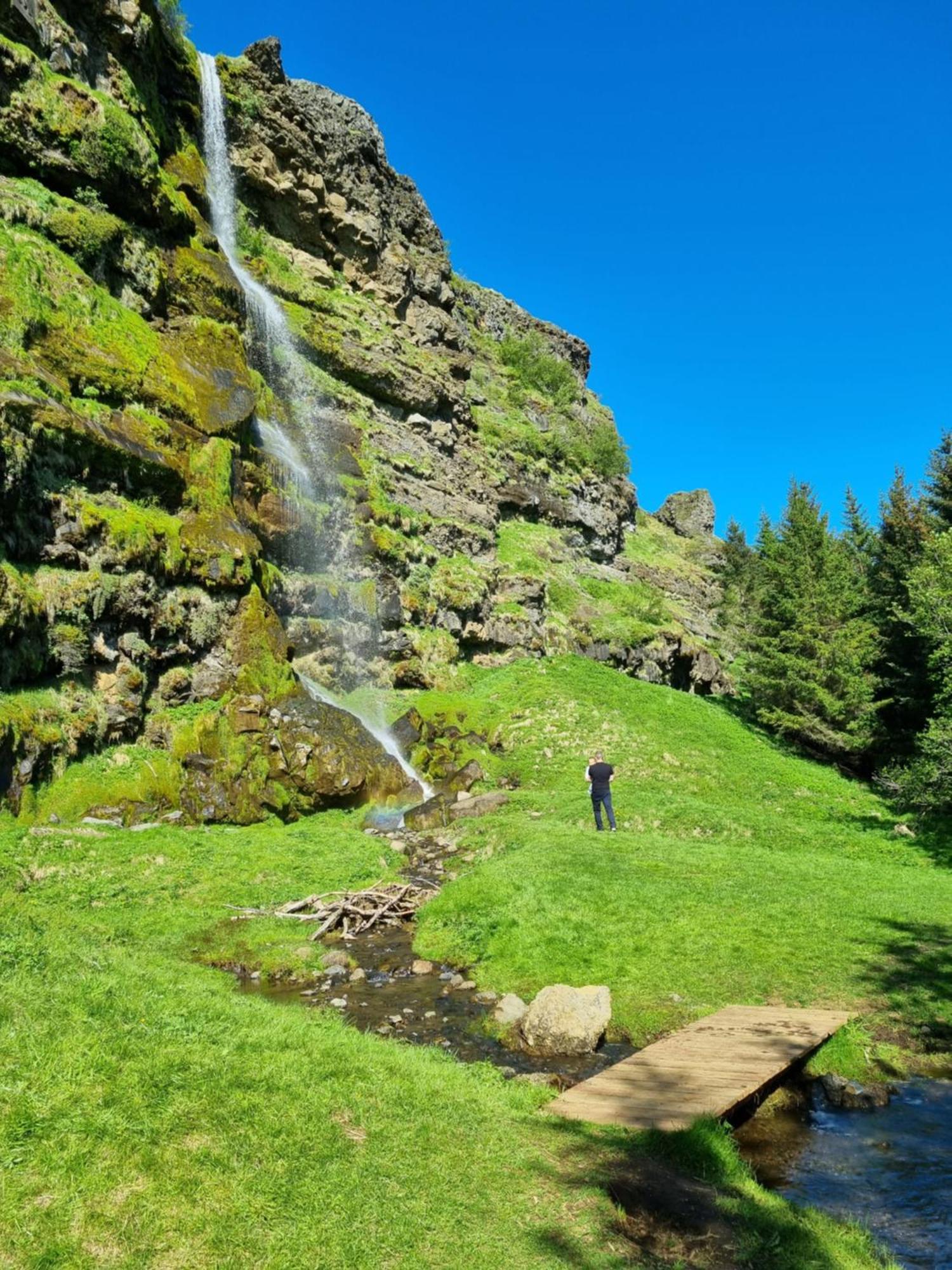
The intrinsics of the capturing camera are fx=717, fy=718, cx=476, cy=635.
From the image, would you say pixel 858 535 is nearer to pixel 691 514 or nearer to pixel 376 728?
pixel 376 728

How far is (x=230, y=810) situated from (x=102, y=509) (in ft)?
31.7

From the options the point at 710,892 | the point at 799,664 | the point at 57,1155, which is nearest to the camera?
the point at 57,1155

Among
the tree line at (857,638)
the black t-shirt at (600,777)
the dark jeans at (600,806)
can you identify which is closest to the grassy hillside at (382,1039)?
the dark jeans at (600,806)

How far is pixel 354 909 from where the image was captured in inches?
609

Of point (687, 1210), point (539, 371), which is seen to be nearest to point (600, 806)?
point (687, 1210)

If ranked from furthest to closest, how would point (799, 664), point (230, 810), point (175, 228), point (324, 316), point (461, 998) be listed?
point (324, 316) → point (799, 664) → point (175, 228) → point (230, 810) → point (461, 998)

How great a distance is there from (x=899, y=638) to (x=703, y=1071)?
2931 cm

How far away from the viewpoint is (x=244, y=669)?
23094 millimetres

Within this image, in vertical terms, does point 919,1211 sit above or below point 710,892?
below

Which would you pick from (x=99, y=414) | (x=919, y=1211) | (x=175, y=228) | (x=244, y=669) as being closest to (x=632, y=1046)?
(x=919, y=1211)

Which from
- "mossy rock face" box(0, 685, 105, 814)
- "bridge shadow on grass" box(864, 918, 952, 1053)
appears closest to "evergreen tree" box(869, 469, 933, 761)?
"bridge shadow on grass" box(864, 918, 952, 1053)

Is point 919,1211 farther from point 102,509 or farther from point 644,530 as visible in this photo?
point 644,530

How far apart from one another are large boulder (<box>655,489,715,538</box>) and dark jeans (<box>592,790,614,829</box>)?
9091 centimetres

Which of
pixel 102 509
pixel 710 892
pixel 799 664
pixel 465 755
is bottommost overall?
pixel 710 892
